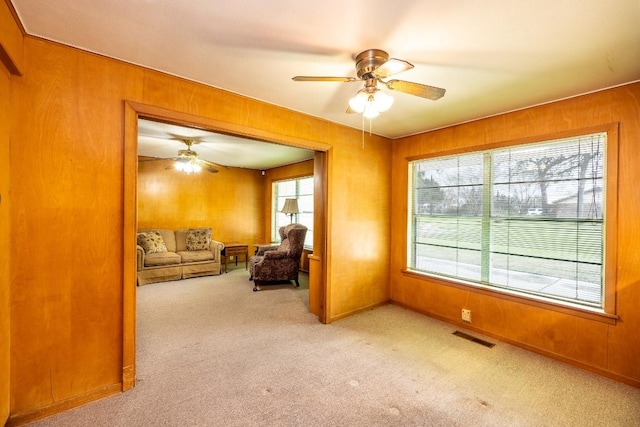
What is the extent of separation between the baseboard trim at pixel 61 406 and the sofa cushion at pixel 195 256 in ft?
11.7

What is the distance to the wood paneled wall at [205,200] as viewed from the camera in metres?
5.98

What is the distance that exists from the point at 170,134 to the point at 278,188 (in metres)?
3.49

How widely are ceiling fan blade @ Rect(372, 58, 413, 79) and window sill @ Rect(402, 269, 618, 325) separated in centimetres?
258

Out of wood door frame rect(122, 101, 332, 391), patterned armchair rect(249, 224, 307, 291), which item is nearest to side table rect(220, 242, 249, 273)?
patterned armchair rect(249, 224, 307, 291)

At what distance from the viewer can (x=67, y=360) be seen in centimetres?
188

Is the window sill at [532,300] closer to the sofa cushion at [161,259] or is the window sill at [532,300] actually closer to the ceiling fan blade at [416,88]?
the ceiling fan blade at [416,88]

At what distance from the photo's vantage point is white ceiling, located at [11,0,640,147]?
58.4 inches

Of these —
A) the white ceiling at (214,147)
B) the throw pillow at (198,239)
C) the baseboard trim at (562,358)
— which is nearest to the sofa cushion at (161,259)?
the throw pillow at (198,239)

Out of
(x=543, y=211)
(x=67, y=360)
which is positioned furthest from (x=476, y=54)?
(x=67, y=360)

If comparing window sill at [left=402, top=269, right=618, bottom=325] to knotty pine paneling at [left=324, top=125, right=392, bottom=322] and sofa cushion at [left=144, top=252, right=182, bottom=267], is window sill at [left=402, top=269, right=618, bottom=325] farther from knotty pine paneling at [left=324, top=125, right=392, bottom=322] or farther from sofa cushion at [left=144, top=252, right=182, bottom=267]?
sofa cushion at [left=144, top=252, right=182, bottom=267]

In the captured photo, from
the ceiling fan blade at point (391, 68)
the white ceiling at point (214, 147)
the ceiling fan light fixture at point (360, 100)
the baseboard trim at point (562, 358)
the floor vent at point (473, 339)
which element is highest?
the white ceiling at point (214, 147)

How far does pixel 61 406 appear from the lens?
1.85 metres

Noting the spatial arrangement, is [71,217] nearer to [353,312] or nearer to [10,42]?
[10,42]

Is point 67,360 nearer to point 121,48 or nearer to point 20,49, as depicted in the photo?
point 20,49
